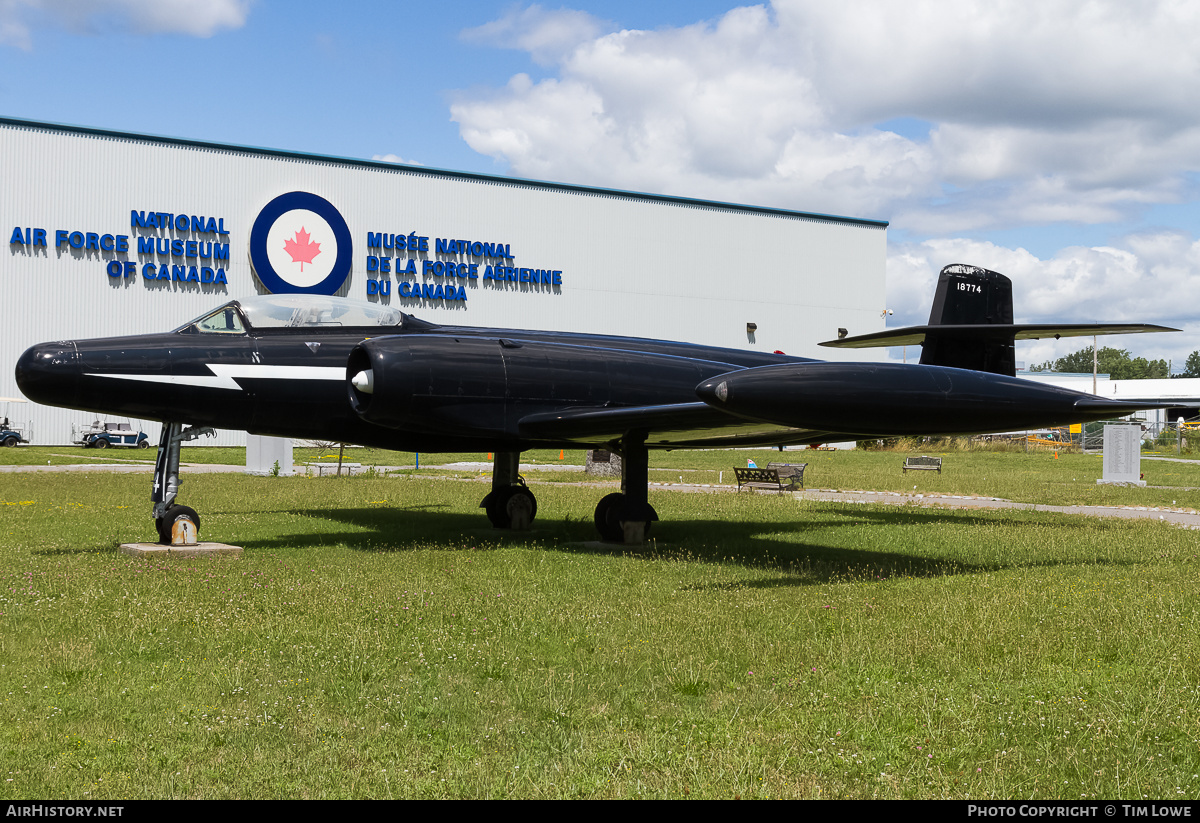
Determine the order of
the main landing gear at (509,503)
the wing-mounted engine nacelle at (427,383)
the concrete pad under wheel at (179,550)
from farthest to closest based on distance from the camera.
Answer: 1. the main landing gear at (509,503)
2. the wing-mounted engine nacelle at (427,383)
3. the concrete pad under wheel at (179,550)

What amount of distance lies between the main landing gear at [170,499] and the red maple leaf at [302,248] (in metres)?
31.2

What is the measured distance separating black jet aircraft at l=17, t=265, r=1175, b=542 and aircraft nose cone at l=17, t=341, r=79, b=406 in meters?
0.01

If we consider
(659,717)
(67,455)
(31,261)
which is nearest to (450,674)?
(659,717)

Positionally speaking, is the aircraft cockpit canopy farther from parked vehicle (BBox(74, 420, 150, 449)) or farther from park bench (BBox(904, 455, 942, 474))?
parked vehicle (BBox(74, 420, 150, 449))

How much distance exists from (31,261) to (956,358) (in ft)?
112

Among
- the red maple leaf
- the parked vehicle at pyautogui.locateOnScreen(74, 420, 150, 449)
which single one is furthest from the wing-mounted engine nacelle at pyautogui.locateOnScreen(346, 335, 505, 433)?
the parked vehicle at pyautogui.locateOnScreen(74, 420, 150, 449)

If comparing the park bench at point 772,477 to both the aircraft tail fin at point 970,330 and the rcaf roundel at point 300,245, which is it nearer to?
the aircraft tail fin at point 970,330

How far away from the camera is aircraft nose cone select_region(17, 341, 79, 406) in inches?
385

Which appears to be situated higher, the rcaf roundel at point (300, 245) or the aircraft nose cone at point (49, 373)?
the rcaf roundel at point (300, 245)

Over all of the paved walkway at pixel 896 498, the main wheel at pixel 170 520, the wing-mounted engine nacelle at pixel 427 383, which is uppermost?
the wing-mounted engine nacelle at pixel 427 383

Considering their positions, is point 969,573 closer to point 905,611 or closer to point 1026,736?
point 905,611

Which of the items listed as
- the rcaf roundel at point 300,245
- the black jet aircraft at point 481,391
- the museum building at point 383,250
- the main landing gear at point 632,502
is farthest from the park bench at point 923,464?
the rcaf roundel at point 300,245

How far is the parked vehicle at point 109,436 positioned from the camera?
39.4m

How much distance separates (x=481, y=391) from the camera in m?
11.3
